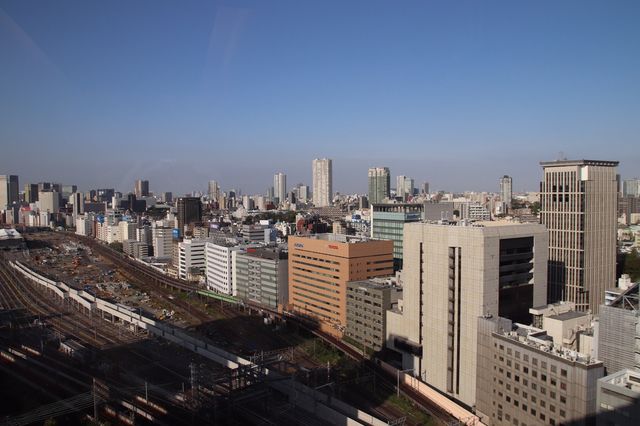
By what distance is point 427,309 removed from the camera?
923 centimetres

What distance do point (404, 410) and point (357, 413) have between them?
108 centimetres

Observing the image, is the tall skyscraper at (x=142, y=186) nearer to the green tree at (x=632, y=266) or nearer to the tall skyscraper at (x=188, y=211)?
the tall skyscraper at (x=188, y=211)

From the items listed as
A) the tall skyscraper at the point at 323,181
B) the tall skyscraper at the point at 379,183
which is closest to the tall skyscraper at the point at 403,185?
the tall skyscraper at the point at 323,181

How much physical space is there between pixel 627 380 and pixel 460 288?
3.13 m

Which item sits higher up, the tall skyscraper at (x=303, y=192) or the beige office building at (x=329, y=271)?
the tall skyscraper at (x=303, y=192)

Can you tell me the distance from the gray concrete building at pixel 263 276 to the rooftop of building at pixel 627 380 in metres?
9.96

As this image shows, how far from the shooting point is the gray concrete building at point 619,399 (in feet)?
17.5

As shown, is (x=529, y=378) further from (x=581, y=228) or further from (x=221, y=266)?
(x=221, y=266)

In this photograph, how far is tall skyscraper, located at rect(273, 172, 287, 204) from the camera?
197 feet

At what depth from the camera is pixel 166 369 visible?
371 inches

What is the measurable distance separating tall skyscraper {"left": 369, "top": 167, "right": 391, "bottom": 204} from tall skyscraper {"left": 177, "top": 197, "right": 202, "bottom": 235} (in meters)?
14.7

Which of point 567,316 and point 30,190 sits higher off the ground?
point 30,190

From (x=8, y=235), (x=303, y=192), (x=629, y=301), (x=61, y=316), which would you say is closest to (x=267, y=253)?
(x=61, y=316)

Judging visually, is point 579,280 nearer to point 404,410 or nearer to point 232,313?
point 404,410
